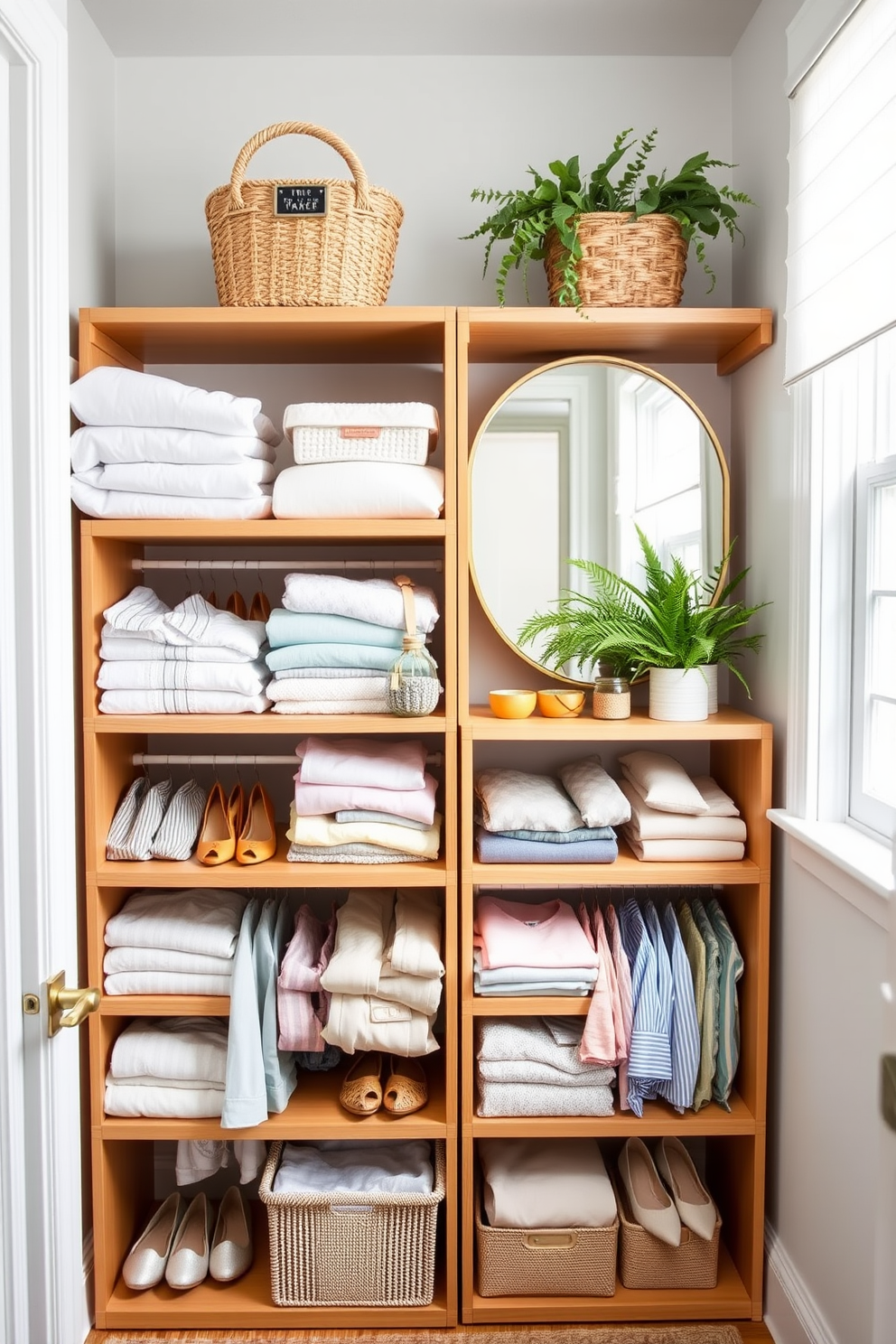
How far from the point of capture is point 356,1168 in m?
2.01

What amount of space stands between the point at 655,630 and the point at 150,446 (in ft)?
3.40

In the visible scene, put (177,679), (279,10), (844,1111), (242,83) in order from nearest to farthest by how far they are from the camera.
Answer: (844,1111), (177,679), (279,10), (242,83)

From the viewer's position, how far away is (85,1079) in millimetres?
1990

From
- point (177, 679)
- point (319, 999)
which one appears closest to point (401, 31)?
point (177, 679)

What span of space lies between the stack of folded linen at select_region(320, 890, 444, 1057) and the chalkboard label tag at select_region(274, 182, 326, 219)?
1.37 metres

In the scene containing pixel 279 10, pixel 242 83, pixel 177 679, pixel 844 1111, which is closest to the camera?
pixel 844 1111

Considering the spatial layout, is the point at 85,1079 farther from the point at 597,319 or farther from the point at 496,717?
the point at 597,319

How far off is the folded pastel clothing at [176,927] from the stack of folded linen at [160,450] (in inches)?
31.4

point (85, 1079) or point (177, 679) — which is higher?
point (177, 679)

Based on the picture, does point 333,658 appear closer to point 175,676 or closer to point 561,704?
point 175,676

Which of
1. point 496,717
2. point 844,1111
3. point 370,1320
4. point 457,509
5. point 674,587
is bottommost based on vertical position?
point 370,1320

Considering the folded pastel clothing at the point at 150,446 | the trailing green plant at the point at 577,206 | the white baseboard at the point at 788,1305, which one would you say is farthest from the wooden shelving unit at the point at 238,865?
the white baseboard at the point at 788,1305

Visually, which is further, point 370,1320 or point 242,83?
point 242,83

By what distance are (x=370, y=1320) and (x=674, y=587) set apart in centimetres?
156
